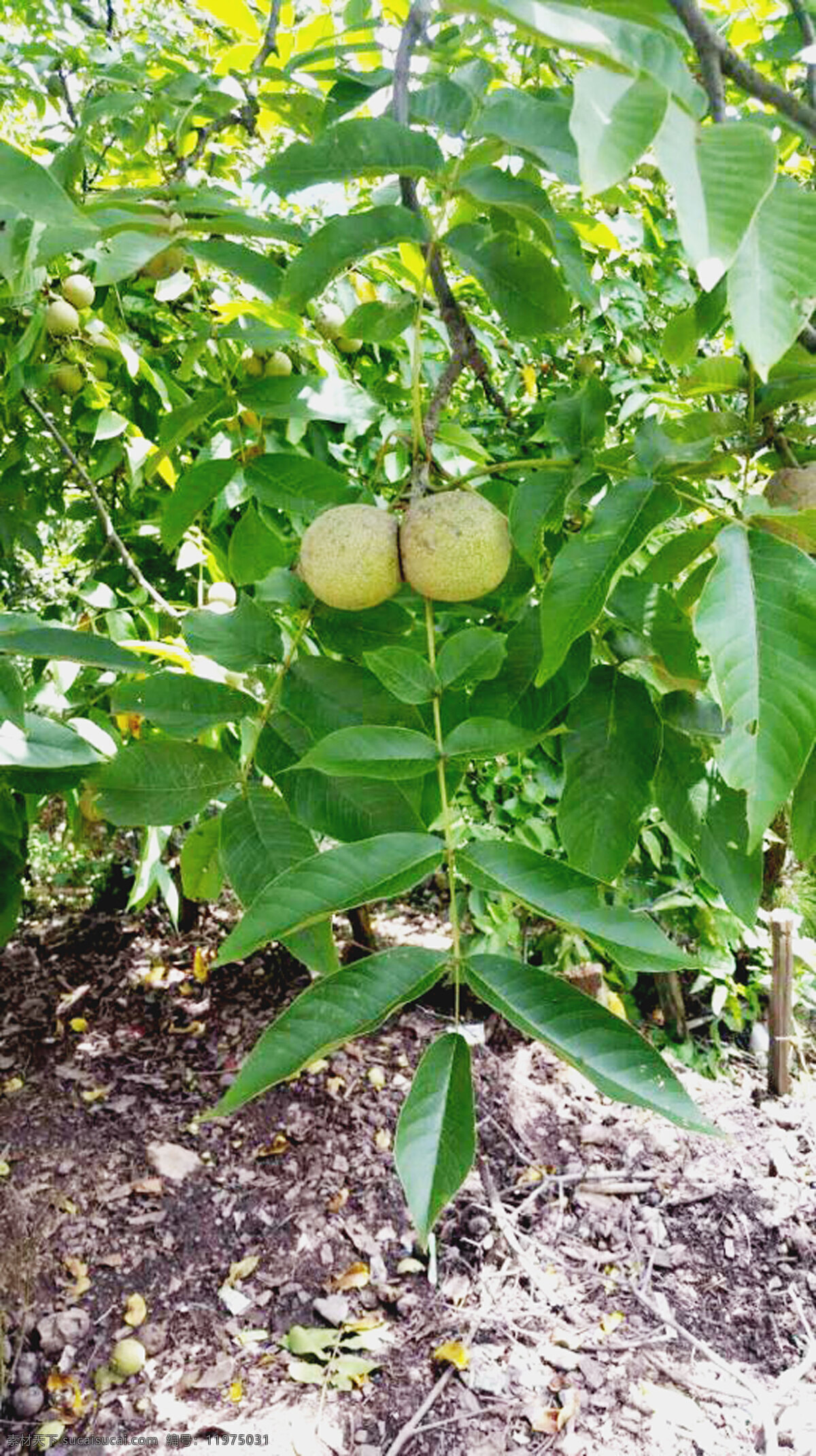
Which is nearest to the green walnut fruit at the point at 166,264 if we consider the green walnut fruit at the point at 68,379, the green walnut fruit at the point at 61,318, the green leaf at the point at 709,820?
the green walnut fruit at the point at 61,318

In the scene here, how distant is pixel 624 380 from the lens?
3672mm

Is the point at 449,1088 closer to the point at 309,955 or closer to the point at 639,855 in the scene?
the point at 309,955

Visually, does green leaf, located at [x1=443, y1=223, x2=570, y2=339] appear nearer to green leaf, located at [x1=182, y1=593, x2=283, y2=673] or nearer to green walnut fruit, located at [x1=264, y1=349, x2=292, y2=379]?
green leaf, located at [x1=182, y1=593, x2=283, y2=673]

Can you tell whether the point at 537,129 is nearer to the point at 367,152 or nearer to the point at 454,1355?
the point at 367,152

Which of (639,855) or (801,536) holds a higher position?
(801,536)

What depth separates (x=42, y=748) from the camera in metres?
1.35

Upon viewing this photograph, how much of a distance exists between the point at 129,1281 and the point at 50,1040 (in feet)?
4.58

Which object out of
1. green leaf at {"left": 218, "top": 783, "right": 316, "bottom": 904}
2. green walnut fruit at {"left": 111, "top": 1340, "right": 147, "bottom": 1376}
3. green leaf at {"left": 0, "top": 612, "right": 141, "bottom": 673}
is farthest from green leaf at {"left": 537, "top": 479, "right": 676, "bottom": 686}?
green walnut fruit at {"left": 111, "top": 1340, "right": 147, "bottom": 1376}

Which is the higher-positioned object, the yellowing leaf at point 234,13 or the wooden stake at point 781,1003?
the yellowing leaf at point 234,13

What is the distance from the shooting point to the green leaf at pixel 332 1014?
2.78 feet

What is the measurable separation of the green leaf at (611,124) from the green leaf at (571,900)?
0.59 m

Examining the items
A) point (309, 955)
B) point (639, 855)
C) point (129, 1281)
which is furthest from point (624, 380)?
point (129, 1281)

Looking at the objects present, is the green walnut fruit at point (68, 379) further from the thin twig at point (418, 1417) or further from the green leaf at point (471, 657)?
the thin twig at point (418, 1417)

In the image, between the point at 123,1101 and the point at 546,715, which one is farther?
the point at 123,1101
